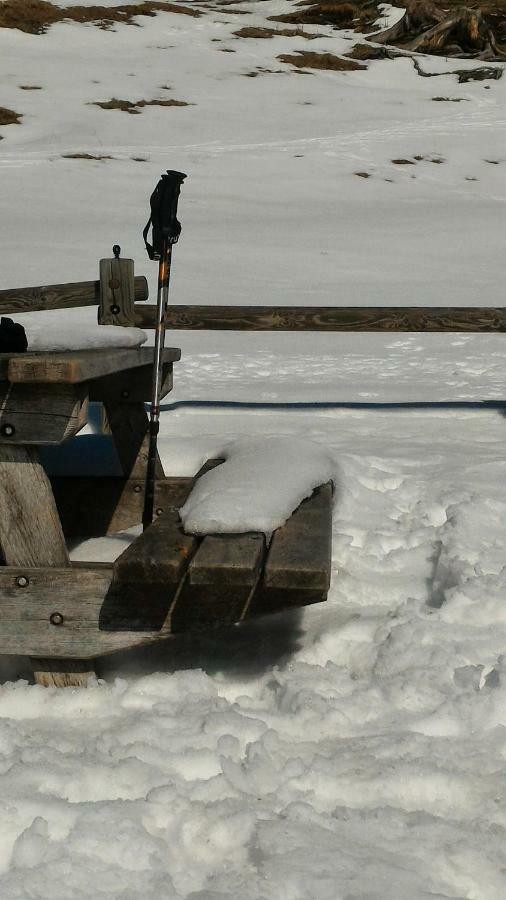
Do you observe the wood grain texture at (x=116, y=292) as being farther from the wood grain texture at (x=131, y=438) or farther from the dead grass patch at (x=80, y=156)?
the dead grass patch at (x=80, y=156)

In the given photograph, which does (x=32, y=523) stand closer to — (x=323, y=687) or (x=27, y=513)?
(x=27, y=513)

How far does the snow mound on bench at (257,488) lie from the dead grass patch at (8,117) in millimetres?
20983

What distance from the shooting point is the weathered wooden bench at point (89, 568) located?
2.61 m

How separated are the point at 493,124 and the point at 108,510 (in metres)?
22.3

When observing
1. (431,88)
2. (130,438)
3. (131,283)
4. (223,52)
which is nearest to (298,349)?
(131,283)

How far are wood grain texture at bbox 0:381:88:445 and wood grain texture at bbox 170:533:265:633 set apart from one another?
58 cm

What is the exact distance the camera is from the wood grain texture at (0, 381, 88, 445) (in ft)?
9.13

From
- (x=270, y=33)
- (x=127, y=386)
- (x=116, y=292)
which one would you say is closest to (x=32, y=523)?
(x=127, y=386)

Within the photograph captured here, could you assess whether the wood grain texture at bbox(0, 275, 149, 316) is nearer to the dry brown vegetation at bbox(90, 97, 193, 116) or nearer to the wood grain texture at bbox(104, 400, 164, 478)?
the wood grain texture at bbox(104, 400, 164, 478)

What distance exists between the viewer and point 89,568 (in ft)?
9.67

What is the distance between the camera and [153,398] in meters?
3.93

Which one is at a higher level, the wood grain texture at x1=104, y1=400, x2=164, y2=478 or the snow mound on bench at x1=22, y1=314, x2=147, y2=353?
the snow mound on bench at x1=22, y1=314, x2=147, y2=353

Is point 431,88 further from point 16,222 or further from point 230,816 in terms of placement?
point 230,816

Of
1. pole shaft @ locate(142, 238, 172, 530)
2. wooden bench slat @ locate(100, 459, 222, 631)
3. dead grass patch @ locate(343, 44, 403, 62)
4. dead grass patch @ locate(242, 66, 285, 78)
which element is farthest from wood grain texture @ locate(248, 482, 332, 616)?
dead grass patch @ locate(343, 44, 403, 62)
